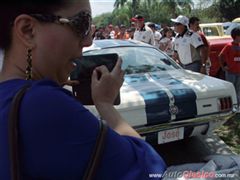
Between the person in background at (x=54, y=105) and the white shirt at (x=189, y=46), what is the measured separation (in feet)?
20.0

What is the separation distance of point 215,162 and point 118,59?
0.79m

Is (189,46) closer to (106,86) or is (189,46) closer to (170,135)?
(170,135)

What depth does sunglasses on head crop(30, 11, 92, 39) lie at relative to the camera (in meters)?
0.99

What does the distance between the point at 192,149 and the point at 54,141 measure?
4400 millimetres

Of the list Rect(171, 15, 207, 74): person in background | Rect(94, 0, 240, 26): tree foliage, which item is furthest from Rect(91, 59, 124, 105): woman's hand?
Rect(94, 0, 240, 26): tree foliage

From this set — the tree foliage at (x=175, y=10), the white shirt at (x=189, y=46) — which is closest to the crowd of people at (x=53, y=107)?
the white shirt at (x=189, y=46)

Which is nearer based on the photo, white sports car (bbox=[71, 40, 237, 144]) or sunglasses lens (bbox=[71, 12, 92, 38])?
sunglasses lens (bbox=[71, 12, 92, 38])

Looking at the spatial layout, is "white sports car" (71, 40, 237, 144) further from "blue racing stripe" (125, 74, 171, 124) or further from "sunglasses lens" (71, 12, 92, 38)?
"sunglasses lens" (71, 12, 92, 38)

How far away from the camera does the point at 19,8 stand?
99 centimetres

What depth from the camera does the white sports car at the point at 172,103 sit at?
12.9 ft

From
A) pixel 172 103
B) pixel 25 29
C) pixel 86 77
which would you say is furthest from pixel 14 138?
pixel 172 103

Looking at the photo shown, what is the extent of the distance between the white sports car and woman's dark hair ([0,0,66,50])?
2723 millimetres

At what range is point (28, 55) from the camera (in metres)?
1.02

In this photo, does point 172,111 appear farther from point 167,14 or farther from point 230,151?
point 167,14
